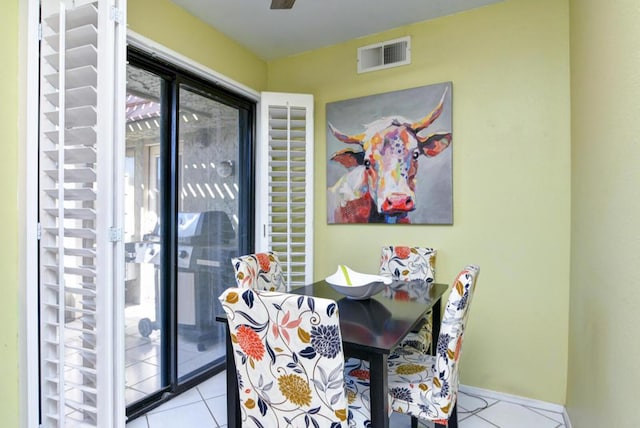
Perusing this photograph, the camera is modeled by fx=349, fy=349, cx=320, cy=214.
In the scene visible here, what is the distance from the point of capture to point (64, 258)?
1.56 m

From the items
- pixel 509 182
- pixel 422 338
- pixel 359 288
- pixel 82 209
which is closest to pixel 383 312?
pixel 359 288

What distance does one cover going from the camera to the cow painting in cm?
254

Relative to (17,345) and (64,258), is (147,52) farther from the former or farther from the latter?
(17,345)

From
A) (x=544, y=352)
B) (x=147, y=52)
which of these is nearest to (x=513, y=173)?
(x=544, y=352)

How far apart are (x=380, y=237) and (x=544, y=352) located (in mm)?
1291

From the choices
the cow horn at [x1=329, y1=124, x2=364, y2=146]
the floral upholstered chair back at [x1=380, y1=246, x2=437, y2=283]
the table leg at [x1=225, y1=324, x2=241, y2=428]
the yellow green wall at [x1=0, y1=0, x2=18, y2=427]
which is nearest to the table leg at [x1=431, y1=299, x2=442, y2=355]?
the floral upholstered chair back at [x1=380, y1=246, x2=437, y2=283]

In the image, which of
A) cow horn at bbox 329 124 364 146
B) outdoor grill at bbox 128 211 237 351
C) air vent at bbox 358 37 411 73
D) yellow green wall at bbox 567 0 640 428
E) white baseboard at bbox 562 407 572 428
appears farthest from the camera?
cow horn at bbox 329 124 364 146

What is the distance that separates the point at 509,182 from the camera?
2307mm

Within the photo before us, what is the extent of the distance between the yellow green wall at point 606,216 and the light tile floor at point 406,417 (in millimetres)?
242

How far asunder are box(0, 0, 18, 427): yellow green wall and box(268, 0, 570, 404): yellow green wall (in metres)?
2.27

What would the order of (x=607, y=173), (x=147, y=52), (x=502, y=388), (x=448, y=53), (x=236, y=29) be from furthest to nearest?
(x=236, y=29) < (x=448, y=53) < (x=502, y=388) < (x=147, y=52) < (x=607, y=173)

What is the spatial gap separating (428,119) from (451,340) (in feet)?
5.46

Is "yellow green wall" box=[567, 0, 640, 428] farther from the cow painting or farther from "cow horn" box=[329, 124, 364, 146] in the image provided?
"cow horn" box=[329, 124, 364, 146]

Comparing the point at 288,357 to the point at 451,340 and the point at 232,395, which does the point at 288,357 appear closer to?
the point at 232,395
